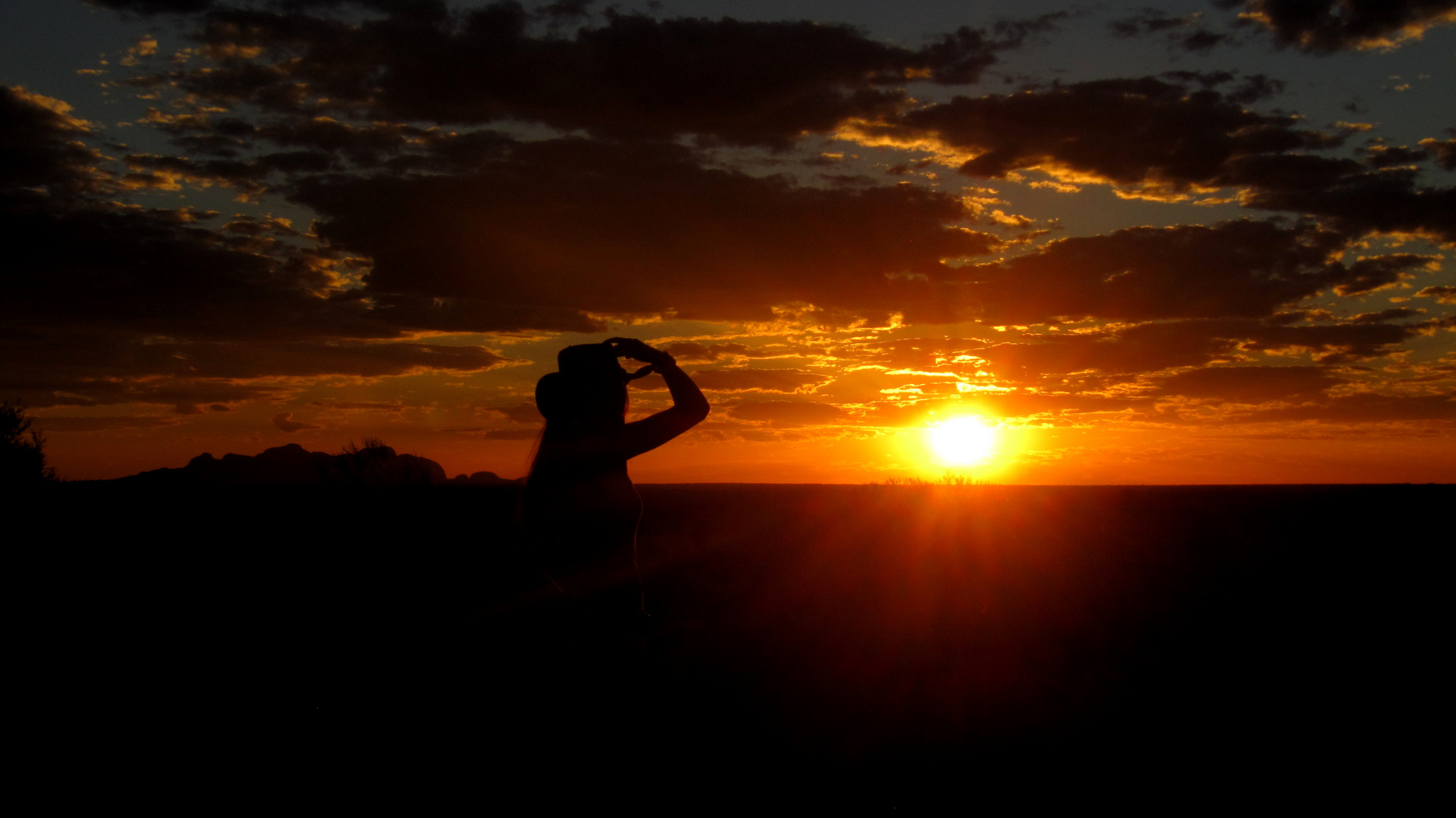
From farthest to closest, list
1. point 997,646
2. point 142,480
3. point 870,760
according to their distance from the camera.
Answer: point 142,480 < point 997,646 < point 870,760

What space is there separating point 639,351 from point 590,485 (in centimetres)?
72

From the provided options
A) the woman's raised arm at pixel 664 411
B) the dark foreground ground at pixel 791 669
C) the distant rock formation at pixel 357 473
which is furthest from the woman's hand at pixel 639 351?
the distant rock formation at pixel 357 473

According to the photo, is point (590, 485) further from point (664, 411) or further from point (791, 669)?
point (791, 669)

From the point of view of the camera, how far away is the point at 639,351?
419 cm

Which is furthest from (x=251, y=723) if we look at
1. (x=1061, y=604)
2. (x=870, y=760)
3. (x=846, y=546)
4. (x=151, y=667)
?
(x=846, y=546)

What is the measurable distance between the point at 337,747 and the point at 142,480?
3330 cm

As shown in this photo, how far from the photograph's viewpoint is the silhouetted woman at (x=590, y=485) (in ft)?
12.7

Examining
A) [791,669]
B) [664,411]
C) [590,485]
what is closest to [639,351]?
[664,411]

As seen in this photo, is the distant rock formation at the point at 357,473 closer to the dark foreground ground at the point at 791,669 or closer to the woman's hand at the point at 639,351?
the dark foreground ground at the point at 791,669

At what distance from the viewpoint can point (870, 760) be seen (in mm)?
5469

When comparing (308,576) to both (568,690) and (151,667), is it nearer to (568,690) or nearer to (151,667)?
(151,667)

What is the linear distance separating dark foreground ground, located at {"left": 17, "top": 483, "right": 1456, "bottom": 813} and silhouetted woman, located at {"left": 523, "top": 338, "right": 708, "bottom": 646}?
343mm

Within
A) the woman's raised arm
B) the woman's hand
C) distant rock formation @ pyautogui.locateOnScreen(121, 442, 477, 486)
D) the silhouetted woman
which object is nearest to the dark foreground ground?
the silhouetted woman

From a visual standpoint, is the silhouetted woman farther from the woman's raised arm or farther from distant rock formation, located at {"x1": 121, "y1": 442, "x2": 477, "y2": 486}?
distant rock formation, located at {"x1": 121, "y1": 442, "x2": 477, "y2": 486}
